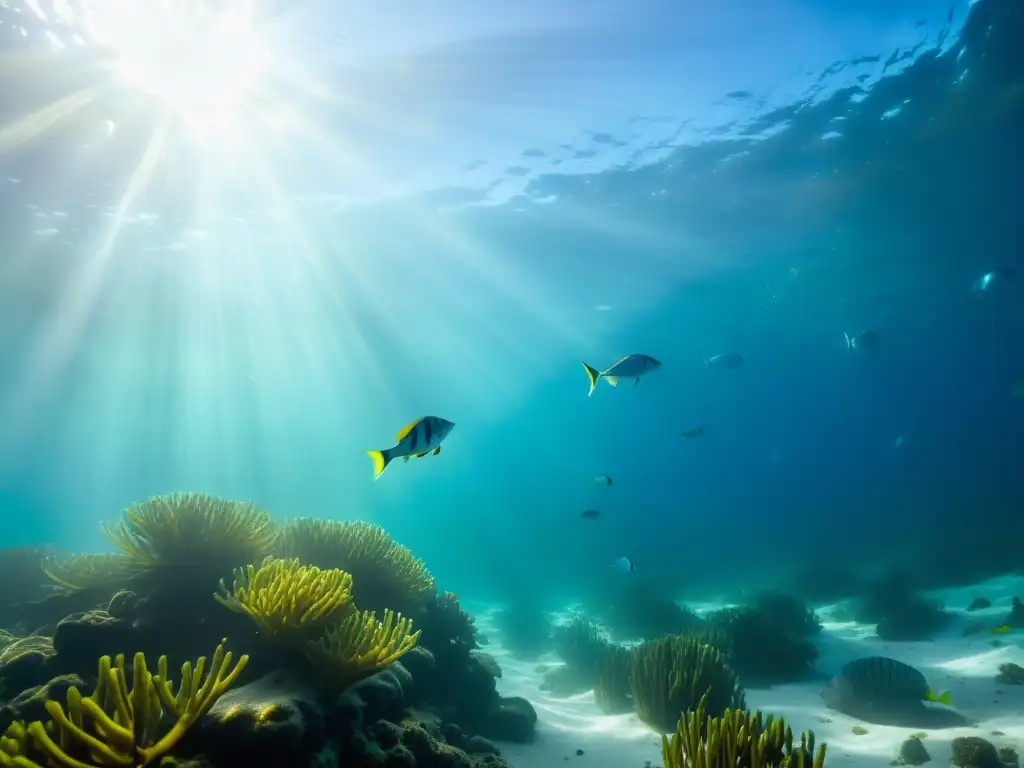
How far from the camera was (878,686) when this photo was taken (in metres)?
7.10

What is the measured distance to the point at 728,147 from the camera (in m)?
19.0

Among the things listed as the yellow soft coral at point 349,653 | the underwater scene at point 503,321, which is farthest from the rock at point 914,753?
the yellow soft coral at point 349,653

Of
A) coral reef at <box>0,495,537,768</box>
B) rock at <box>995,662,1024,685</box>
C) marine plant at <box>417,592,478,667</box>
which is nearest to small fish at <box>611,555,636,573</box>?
marine plant at <box>417,592,478,667</box>

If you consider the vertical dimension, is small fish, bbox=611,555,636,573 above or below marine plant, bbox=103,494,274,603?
above

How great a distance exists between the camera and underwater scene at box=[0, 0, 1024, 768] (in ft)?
15.1

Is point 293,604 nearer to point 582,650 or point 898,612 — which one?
point 582,650

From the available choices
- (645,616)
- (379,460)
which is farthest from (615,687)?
(379,460)

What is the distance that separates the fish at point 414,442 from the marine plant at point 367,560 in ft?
10.3

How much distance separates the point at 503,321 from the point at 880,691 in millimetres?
29268

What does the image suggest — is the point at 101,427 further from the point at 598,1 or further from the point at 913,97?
the point at 913,97

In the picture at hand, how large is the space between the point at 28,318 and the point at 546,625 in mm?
28277

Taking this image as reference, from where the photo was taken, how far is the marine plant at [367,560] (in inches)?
258

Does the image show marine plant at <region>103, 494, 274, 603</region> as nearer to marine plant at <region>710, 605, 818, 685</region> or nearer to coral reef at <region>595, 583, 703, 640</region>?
marine plant at <region>710, 605, 818, 685</region>

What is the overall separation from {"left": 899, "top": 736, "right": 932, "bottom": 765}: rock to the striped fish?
5.00 ft
